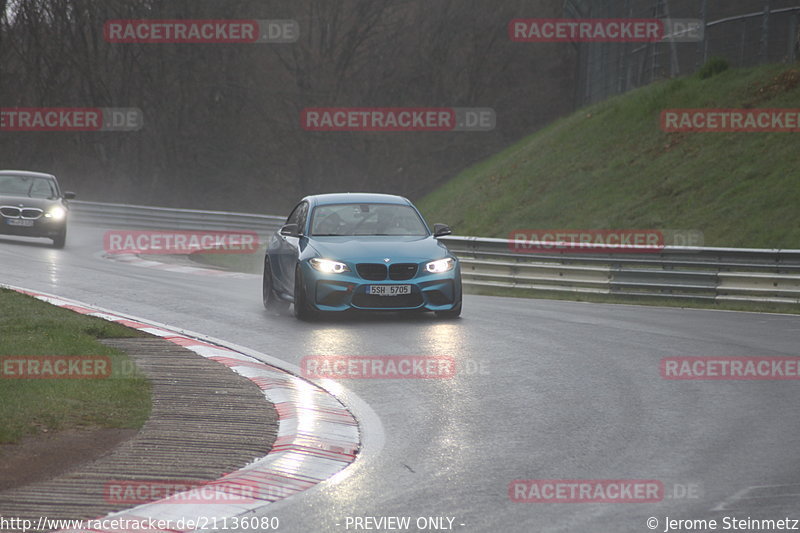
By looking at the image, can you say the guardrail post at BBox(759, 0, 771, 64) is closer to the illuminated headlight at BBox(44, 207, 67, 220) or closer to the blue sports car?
the illuminated headlight at BBox(44, 207, 67, 220)

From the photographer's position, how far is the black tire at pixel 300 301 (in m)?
13.9

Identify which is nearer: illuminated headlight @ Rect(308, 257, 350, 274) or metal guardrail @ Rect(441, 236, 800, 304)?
illuminated headlight @ Rect(308, 257, 350, 274)

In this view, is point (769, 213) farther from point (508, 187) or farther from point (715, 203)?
point (508, 187)

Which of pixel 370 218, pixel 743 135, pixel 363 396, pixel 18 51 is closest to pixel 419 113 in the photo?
pixel 18 51

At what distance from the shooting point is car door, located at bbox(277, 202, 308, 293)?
14.4 m

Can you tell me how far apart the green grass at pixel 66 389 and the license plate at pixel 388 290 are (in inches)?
113

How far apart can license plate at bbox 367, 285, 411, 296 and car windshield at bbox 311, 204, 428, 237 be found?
4.10ft

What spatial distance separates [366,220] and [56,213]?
12567mm

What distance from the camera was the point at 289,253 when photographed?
14609mm

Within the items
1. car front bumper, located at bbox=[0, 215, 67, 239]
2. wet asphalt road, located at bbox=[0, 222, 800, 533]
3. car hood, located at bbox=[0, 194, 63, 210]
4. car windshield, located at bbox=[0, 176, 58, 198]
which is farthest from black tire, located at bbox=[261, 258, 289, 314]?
car windshield, located at bbox=[0, 176, 58, 198]

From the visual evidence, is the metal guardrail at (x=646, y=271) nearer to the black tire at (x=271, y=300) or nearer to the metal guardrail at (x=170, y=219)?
the black tire at (x=271, y=300)

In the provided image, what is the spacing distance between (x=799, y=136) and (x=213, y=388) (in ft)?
73.1

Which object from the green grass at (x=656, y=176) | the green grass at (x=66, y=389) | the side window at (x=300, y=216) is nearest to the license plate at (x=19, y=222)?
the side window at (x=300, y=216)

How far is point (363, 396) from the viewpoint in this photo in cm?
915
